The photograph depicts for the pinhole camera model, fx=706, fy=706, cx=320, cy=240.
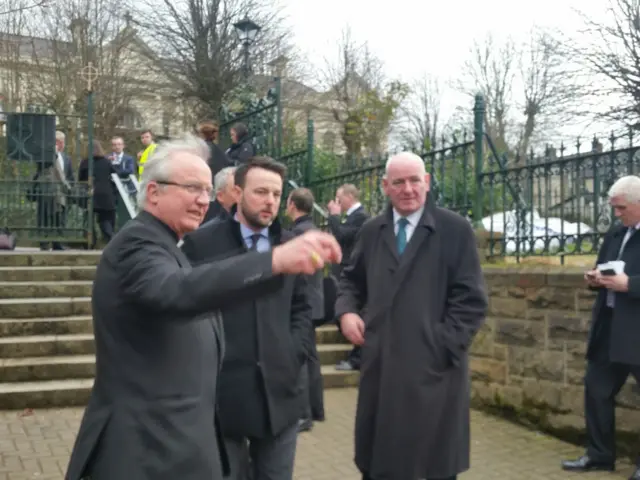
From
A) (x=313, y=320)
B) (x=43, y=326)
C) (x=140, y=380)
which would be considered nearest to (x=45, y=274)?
(x=43, y=326)

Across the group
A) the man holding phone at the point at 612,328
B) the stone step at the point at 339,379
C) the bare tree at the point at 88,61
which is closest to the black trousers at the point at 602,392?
the man holding phone at the point at 612,328

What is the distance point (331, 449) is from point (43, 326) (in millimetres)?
4065

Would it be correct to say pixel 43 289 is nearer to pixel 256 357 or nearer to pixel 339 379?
pixel 339 379

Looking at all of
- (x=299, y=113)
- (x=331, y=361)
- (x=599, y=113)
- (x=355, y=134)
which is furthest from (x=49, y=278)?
(x=299, y=113)

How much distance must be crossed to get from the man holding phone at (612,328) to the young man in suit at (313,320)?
203 centimetres

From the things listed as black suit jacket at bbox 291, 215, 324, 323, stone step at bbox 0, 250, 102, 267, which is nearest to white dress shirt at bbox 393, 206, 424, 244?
black suit jacket at bbox 291, 215, 324, 323

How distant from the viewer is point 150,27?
82.6 feet

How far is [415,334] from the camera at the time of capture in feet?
11.4

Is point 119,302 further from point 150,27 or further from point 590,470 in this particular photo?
point 150,27

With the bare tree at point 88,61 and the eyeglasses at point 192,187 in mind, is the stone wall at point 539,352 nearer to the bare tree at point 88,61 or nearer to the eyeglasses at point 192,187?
the eyeglasses at point 192,187

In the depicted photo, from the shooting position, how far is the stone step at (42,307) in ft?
27.1

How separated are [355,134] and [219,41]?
6.70 meters

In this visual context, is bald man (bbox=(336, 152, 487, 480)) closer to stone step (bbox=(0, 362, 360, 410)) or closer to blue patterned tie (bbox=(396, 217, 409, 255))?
blue patterned tie (bbox=(396, 217, 409, 255))

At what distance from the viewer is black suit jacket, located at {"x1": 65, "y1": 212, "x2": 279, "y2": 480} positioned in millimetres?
2096
